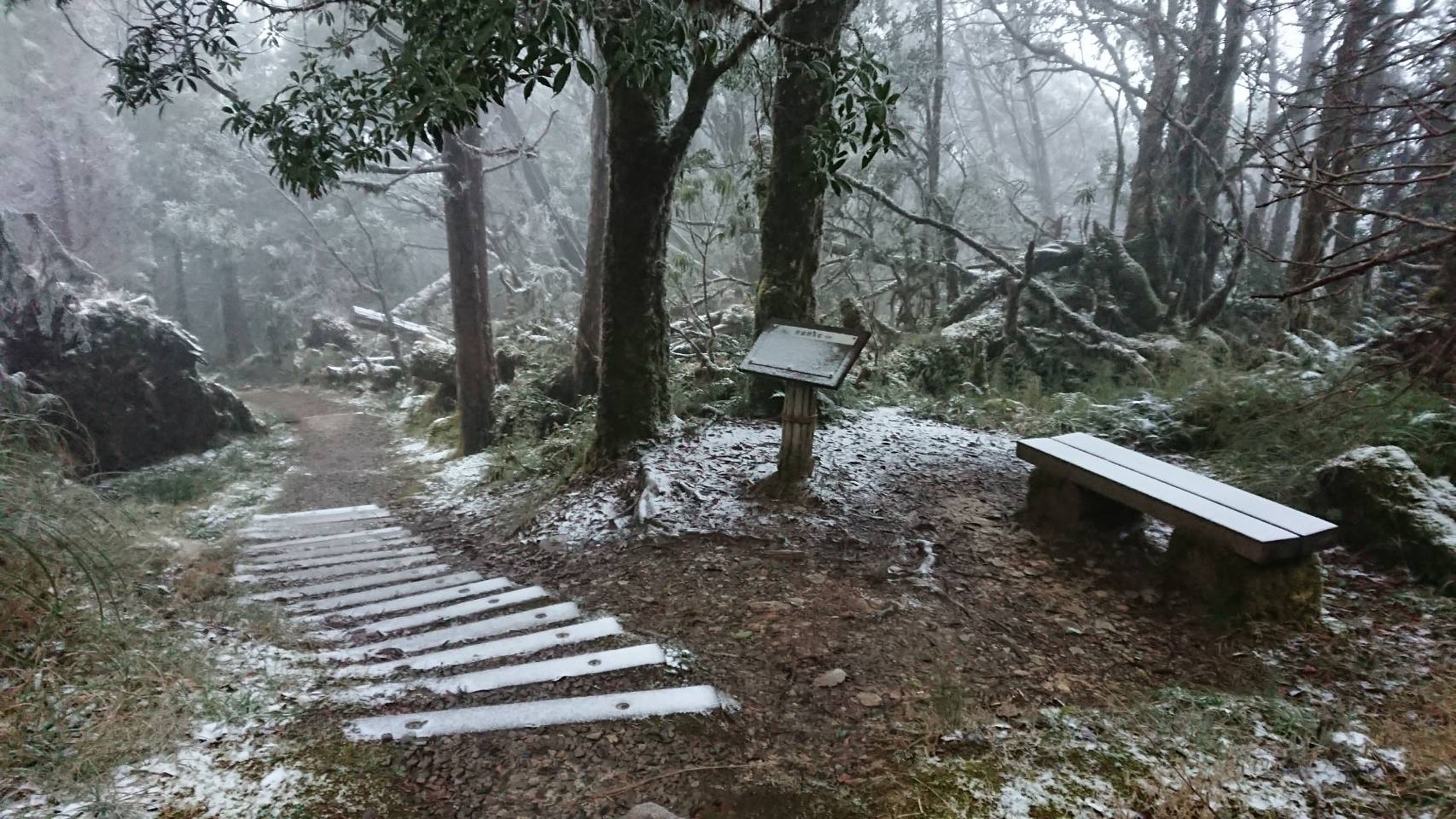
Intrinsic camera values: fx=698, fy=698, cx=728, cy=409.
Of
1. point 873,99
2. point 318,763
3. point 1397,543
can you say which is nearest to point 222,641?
point 318,763

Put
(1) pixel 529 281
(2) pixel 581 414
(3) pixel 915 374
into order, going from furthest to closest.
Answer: (1) pixel 529 281 → (3) pixel 915 374 → (2) pixel 581 414

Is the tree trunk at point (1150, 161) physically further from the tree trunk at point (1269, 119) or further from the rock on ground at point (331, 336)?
the rock on ground at point (331, 336)

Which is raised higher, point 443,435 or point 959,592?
point 959,592

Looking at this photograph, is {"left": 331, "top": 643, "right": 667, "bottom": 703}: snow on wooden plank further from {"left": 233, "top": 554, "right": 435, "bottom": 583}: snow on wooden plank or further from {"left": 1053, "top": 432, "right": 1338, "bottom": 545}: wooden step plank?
{"left": 1053, "top": 432, "right": 1338, "bottom": 545}: wooden step plank

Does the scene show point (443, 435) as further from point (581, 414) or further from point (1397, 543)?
point (1397, 543)

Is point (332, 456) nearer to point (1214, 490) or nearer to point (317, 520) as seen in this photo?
point (317, 520)

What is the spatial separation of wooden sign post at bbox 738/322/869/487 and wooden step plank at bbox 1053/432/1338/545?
158cm

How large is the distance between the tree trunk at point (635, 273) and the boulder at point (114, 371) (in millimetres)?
7548

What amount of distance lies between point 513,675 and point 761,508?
2237 mm

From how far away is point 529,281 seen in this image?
1867 centimetres

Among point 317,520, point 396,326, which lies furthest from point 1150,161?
point 396,326

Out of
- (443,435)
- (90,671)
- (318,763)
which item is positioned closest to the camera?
(318,763)

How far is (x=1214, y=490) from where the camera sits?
366 cm

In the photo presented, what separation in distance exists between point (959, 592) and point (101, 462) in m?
11.6
